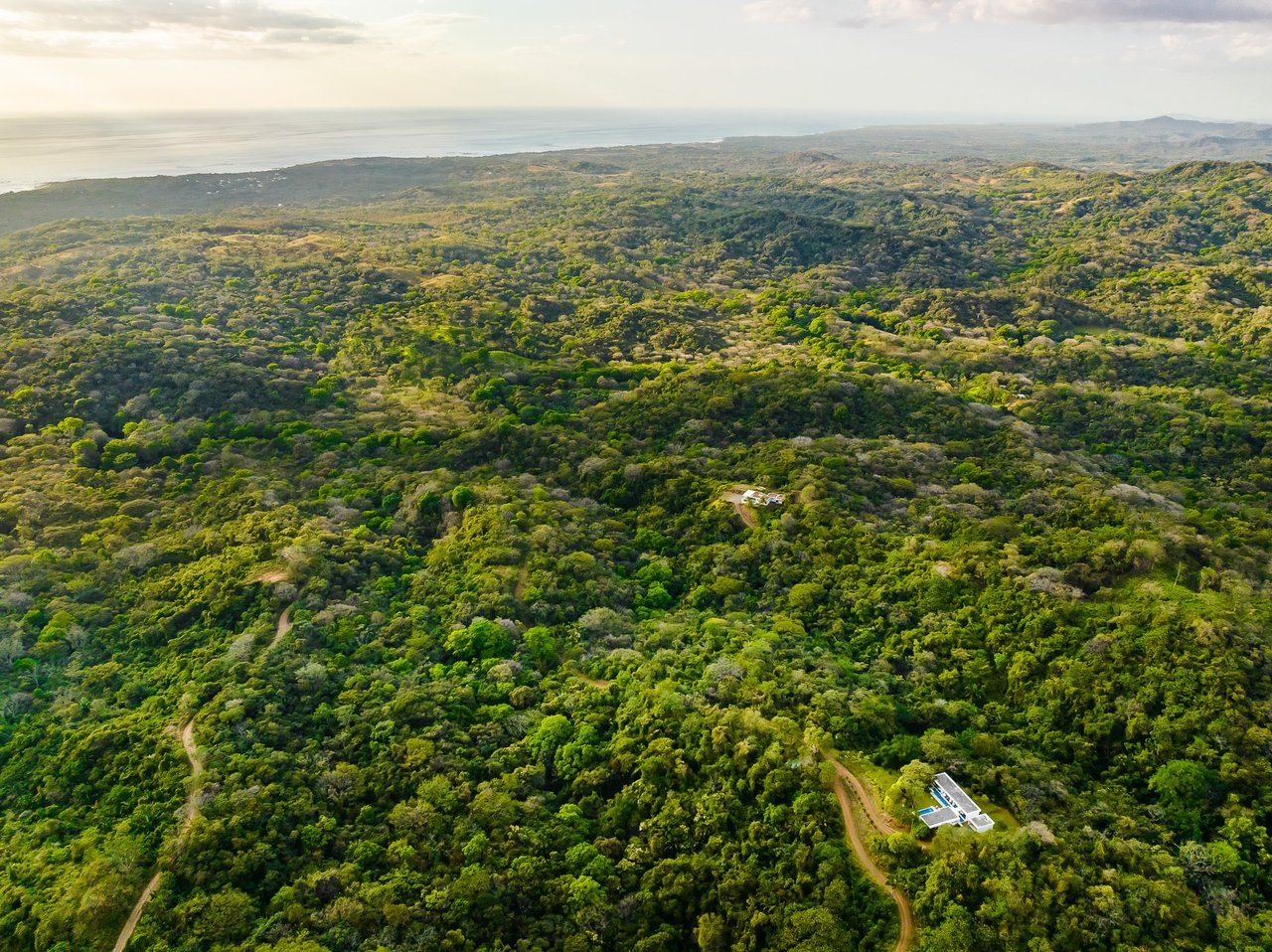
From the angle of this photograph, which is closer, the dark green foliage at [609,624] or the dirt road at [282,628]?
the dark green foliage at [609,624]

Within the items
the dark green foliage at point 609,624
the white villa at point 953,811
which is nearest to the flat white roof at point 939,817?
the white villa at point 953,811

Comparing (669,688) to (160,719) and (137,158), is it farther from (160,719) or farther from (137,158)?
(137,158)

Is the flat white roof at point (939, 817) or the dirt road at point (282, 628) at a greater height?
the dirt road at point (282, 628)

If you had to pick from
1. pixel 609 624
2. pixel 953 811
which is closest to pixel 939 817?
pixel 953 811

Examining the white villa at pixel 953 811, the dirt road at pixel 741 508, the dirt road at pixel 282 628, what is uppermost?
the dirt road at pixel 741 508

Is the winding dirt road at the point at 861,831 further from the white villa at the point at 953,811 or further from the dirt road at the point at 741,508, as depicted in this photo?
the dirt road at the point at 741,508

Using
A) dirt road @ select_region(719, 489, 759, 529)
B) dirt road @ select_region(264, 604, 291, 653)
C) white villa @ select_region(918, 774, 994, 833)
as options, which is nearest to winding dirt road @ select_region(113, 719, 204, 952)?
dirt road @ select_region(264, 604, 291, 653)

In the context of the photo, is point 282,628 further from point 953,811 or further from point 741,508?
point 953,811

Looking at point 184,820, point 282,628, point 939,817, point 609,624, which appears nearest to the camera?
point 939,817
